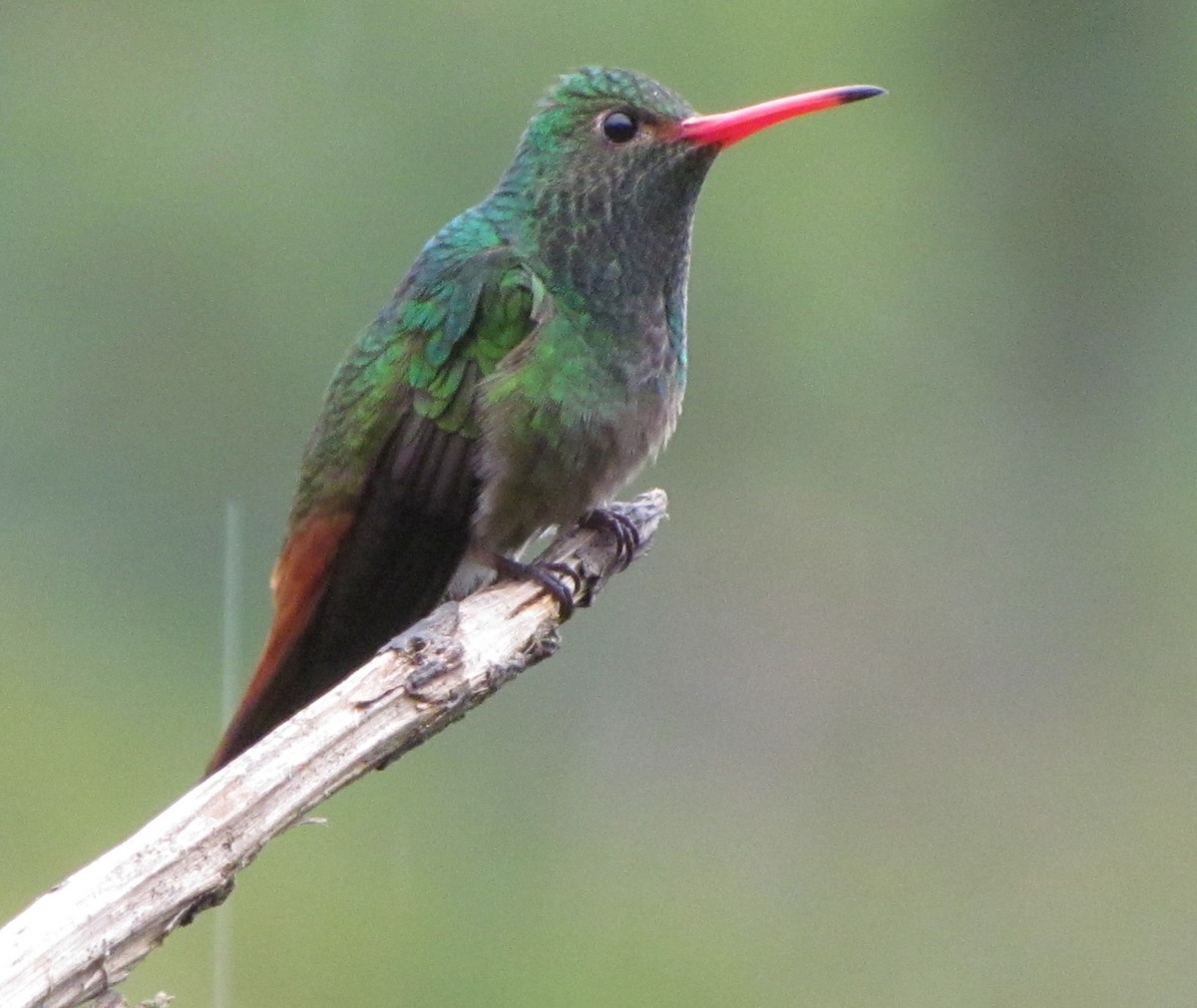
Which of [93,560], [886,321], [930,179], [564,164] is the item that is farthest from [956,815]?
[564,164]

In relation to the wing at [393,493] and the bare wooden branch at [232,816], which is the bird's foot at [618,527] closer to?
the wing at [393,493]

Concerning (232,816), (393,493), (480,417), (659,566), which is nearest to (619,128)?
(480,417)

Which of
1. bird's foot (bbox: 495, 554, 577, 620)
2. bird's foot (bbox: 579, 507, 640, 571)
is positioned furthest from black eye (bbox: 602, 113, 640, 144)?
bird's foot (bbox: 495, 554, 577, 620)

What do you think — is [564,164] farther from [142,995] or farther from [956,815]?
[956,815]

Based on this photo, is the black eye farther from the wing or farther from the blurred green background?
the blurred green background

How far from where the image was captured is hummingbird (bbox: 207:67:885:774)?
2506mm

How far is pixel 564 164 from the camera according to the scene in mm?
2725

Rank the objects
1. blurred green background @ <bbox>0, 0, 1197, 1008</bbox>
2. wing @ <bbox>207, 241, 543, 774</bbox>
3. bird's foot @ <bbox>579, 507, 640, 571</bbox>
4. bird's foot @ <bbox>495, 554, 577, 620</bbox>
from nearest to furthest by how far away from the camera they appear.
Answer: bird's foot @ <bbox>495, 554, 577, 620</bbox> < wing @ <bbox>207, 241, 543, 774</bbox> < bird's foot @ <bbox>579, 507, 640, 571</bbox> < blurred green background @ <bbox>0, 0, 1197, 1008</bbox>

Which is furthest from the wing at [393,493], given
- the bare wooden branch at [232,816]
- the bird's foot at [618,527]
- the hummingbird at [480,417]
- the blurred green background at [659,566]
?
the blurred green background at [659,566]

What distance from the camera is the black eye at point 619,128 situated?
2717 mm

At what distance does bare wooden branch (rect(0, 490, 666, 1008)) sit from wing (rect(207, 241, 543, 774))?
16.0 inches

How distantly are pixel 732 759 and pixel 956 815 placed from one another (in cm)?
81

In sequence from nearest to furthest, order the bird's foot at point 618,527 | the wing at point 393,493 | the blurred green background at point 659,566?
the wing at point 393,493
the bird's foot at point 618,527
the blurred green background at point 659,566

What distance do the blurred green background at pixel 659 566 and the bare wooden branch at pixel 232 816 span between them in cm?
327
